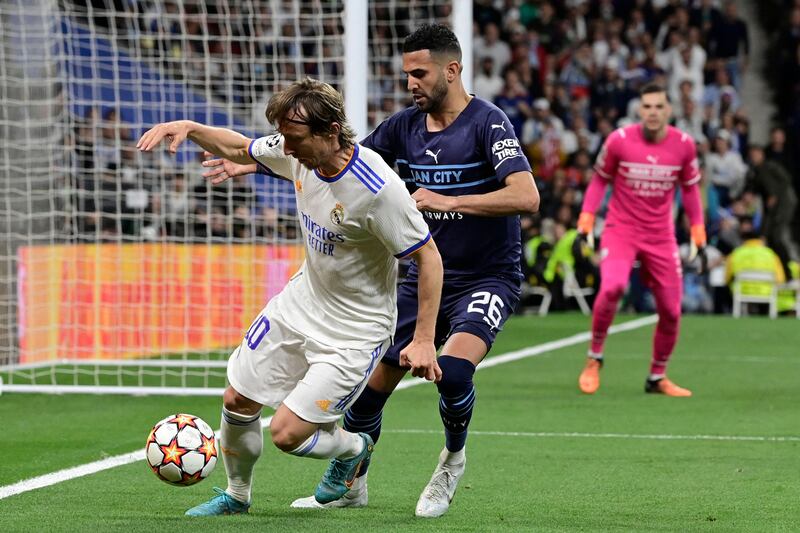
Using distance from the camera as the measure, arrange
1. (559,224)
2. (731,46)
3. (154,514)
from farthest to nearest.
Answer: (731,46) < (559,224) < (154,514)

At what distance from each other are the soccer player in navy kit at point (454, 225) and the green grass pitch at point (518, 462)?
0.44 m

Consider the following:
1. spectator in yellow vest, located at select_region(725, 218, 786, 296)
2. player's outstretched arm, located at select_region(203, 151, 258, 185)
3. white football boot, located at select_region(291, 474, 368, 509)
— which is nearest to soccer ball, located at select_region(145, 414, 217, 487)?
white football boot, located at select_region(291, 474, 368, 509)

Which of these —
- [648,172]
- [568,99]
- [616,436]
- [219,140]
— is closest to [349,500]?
[219,140]

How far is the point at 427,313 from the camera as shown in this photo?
5.57 metres

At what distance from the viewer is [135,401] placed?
34.4ft

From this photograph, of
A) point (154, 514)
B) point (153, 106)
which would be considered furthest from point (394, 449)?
point (153, 106)

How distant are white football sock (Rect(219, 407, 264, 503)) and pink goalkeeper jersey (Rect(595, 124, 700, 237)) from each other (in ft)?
19.0

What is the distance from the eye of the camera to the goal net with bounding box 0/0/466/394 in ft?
40.4

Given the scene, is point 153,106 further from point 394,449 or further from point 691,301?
point 691,301

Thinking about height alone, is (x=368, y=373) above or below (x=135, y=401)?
above

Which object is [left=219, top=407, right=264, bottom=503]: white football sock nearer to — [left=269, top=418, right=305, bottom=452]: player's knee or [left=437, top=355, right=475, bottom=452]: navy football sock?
[left=269, top=418, right=305, bottom=452]: player's knee

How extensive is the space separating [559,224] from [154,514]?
1564 cm

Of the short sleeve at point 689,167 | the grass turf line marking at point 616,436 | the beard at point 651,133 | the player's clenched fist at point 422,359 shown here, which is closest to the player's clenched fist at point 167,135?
the player's clenched fist at point 422,359

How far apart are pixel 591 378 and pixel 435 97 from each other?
554cm
